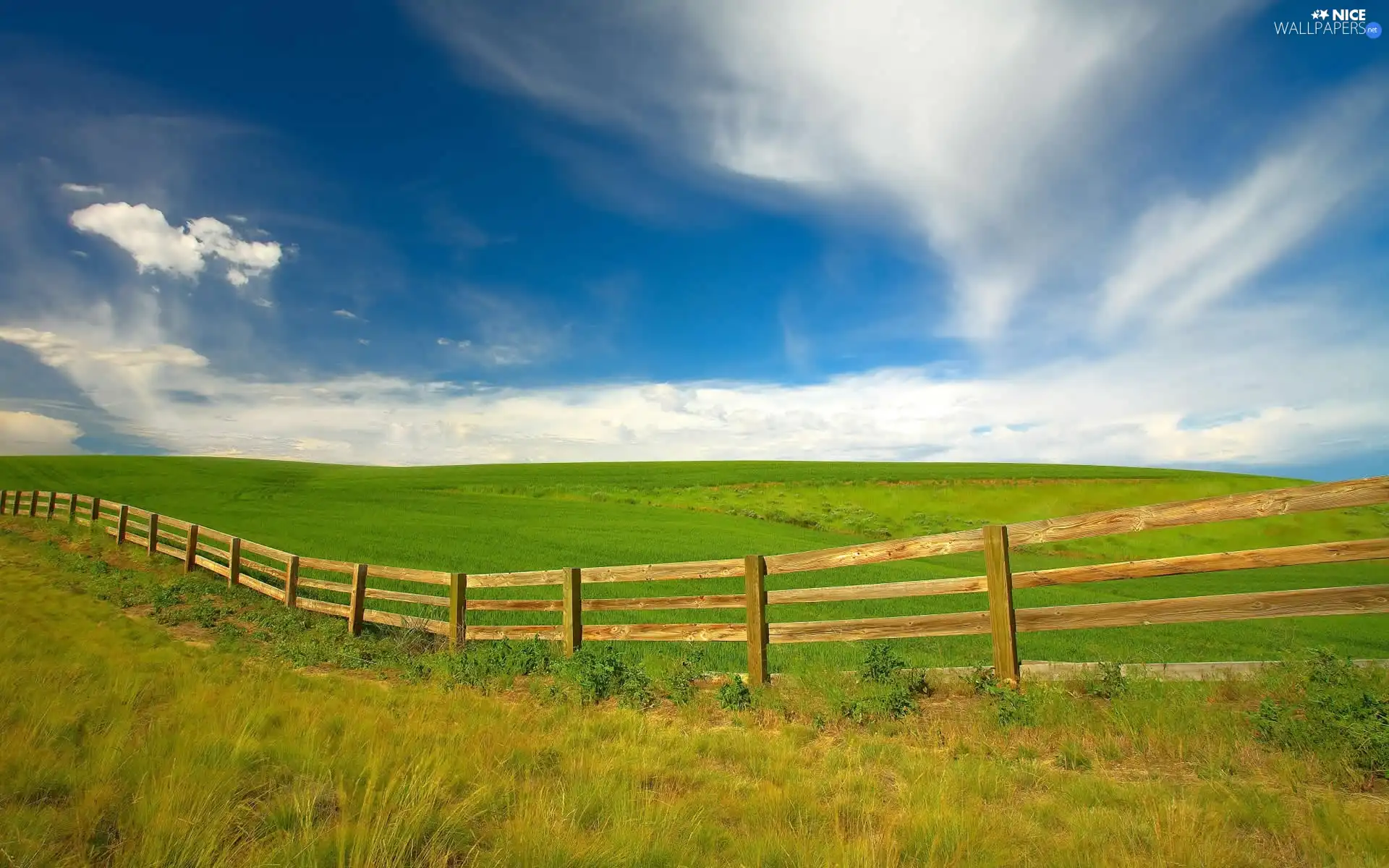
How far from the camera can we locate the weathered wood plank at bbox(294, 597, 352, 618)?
12.8m

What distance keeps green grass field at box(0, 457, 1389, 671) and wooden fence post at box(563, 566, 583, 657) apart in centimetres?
163

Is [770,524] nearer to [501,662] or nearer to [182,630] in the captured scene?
[182,630]

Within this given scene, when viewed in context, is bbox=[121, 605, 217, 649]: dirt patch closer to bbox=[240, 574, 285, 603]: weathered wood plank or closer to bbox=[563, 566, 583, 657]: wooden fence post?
bbox=[240, 574, 285, 603]: weathered wood plank

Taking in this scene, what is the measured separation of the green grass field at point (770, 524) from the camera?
1467 centimetres

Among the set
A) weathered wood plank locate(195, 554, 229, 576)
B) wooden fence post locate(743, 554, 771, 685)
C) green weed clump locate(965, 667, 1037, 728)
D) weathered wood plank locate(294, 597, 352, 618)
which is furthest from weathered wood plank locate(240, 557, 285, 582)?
green weed clump locate(965, 667, 1037, 728)

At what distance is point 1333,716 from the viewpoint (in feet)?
15.6

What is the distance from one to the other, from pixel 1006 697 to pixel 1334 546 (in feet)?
9.29

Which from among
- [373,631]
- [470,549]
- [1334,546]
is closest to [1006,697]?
[1334,546]

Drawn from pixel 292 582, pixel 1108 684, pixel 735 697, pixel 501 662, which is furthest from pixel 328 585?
pixel 1108 684

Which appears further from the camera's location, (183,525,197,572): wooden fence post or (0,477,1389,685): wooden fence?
(183,525,197,572): wooden fence post

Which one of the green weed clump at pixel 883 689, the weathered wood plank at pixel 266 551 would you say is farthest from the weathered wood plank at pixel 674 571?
the weathered wood plank at pixel 266 551

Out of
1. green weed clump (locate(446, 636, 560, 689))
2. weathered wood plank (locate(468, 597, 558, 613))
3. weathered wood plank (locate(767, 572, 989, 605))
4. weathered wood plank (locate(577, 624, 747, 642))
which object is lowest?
green weed clump (locate(446, 636, 560, 689))

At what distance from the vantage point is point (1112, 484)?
4916cm

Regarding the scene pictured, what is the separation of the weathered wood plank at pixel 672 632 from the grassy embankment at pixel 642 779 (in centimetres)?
105
